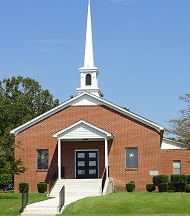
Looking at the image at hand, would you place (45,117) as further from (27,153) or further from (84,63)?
(84,63)

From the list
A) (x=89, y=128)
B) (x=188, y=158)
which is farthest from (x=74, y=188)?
(x=188, y=158)

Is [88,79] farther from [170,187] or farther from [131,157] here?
Answer: [170,187]

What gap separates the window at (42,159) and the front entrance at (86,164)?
96.0 inches

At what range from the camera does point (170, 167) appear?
46938 mm

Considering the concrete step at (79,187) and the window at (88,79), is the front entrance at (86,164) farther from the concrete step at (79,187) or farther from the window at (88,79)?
the window at (88,79)

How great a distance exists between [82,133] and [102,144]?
263 cm

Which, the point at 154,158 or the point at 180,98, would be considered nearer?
the point at 180,98

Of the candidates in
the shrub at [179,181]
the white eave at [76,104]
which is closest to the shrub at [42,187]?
the white eave at [76,104]

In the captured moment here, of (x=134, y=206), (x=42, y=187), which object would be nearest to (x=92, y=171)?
(x=42, y=187)

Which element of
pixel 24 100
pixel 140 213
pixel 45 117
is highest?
pixel 24 100

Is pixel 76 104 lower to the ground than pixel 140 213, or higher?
higher

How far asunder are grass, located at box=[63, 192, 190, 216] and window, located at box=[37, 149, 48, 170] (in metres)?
12.4

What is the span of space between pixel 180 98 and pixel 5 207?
15009 millimetres

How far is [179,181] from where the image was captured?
122 feet
